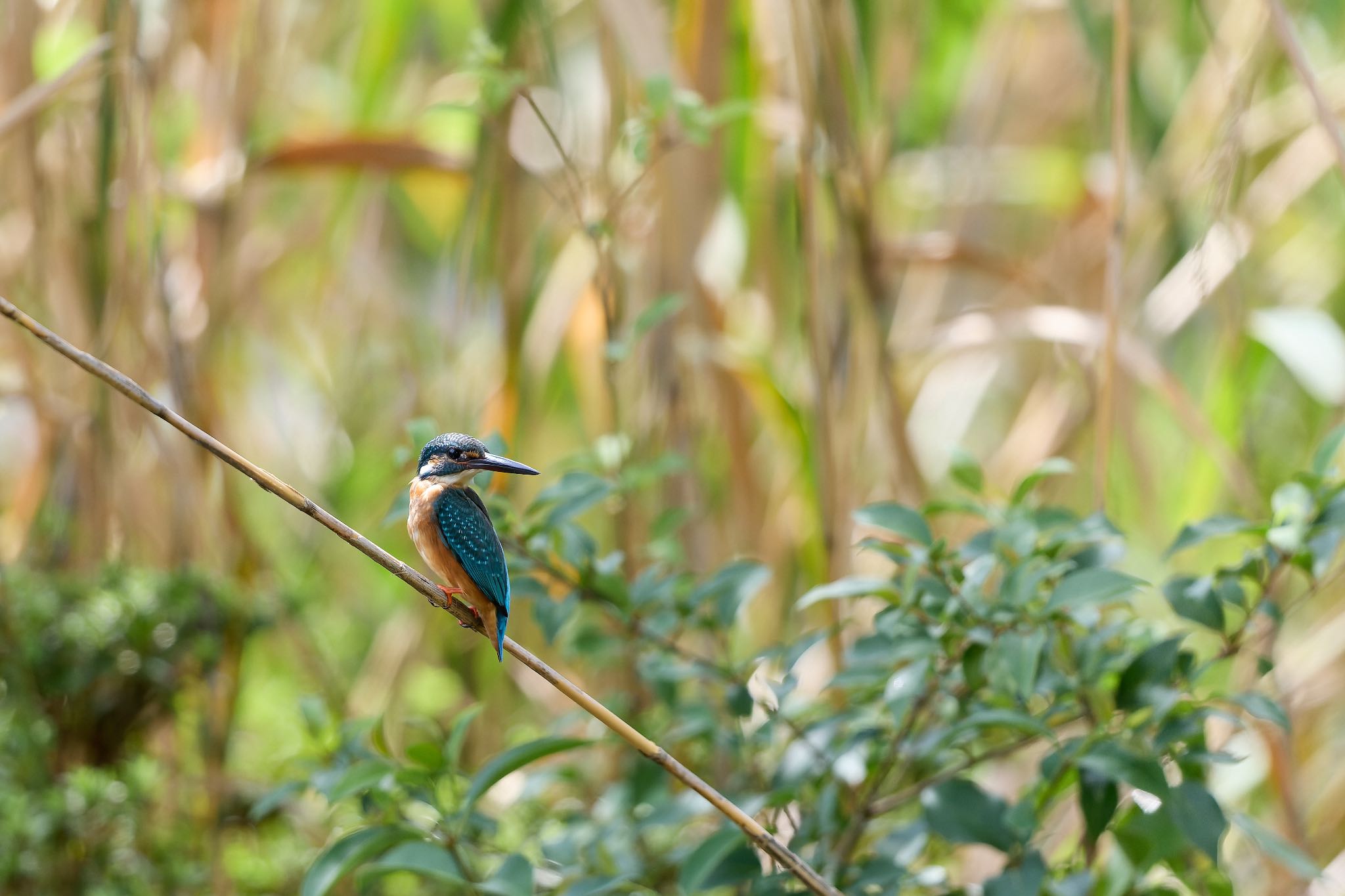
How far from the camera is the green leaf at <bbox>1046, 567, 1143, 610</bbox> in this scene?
4.60 feet

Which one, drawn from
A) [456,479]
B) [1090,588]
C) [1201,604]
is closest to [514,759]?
[456,479]

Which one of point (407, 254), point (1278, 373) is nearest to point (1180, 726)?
point (1278, 373)

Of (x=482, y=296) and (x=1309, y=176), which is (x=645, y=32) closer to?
(x=482, y=296)

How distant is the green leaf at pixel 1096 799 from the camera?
5.12 ft

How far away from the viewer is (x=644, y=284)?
8.41 ft

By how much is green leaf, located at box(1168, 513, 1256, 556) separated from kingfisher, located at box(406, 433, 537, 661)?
838 millimetres

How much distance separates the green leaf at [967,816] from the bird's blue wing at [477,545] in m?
0.61

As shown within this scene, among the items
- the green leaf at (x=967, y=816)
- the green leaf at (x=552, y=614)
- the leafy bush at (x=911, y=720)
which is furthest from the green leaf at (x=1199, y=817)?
the green leaf at (x=552, y=614)

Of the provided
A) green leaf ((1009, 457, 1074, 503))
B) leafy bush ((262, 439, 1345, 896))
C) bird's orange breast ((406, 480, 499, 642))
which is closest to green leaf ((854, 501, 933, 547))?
leafy bush ((262, 439, 1345, 896))

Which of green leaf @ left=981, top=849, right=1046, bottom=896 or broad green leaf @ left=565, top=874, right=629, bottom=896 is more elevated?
green leaf @ left=981, top=849, right=1046, bottom=896

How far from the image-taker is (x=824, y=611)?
2.51 meters

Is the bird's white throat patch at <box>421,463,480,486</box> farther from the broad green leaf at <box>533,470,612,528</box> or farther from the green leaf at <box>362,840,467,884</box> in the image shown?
the green leaf at <box>362,840,467,884</box>

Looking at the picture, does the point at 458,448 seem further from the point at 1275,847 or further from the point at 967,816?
the point at 1275,847

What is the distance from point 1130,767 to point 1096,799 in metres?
0.15
